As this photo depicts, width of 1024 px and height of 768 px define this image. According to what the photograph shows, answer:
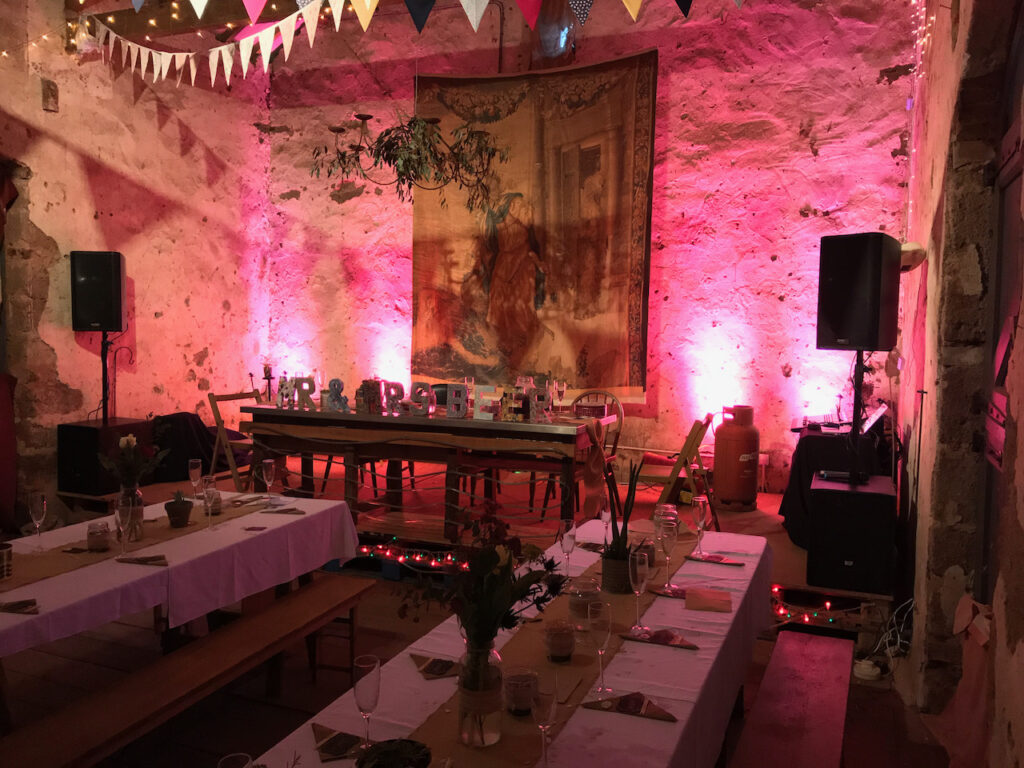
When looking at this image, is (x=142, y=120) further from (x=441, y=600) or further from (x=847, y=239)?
(x=441, y=600)

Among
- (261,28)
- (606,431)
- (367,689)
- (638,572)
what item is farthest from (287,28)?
(367,689)

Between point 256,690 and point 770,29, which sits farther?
point 770,29

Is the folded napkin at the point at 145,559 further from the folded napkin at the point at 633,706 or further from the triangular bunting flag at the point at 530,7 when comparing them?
the triangular bunting flag at the point at 530,7

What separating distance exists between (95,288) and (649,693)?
5.82 meters

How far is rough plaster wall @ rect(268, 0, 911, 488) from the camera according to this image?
6.21m

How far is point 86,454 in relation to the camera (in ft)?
19.7

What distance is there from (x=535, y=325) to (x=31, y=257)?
411cm

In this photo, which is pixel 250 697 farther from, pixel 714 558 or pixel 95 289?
pixel 95 289

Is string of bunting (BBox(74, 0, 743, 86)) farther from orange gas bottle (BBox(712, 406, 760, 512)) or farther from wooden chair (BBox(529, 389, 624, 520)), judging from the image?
orange gas bottle (BBox(712, 406, 760, 512))

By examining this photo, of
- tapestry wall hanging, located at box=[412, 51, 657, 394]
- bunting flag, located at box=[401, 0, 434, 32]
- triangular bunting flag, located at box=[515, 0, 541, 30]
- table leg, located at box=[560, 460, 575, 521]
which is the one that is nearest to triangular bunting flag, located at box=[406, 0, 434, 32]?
bunting flag, located at box=[401, 0, 434, 32]

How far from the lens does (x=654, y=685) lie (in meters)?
1.84

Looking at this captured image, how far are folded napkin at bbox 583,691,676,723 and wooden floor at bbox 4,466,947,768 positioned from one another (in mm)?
906

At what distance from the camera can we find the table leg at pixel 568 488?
458 cm

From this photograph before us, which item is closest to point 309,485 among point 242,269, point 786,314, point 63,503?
point 63,503
